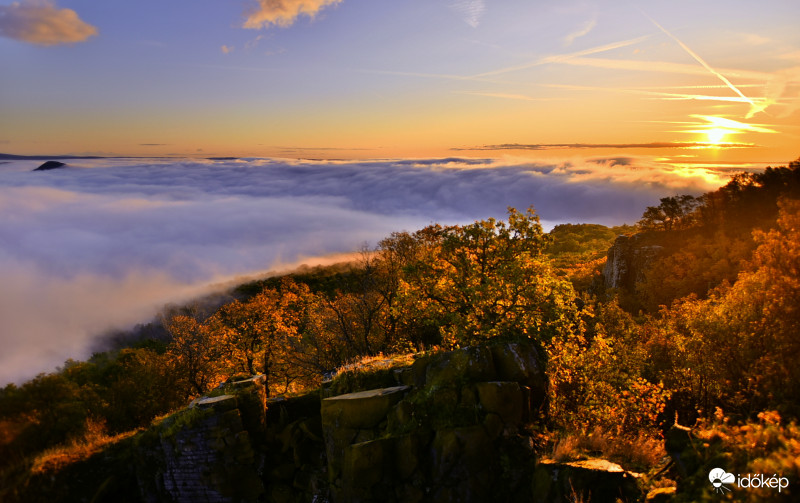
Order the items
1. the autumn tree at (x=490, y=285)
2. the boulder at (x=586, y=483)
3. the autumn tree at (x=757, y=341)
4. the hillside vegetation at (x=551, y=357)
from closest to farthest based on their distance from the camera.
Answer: the boulder at (x=586, y=483) → the hillside vegetation at (x=551, y=357) → the autumn tree at (x=757, y=341) → the autumn tree at (x=490, y=285)

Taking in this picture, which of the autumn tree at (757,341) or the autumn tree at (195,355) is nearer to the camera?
the autumn tree at (757,341)

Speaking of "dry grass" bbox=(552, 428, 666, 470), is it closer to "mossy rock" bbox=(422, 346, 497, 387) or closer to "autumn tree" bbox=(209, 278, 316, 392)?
"mossy rock" bbox=(422, 346, 497, 387)

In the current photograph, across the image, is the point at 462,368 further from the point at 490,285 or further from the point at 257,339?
the point at 257,339

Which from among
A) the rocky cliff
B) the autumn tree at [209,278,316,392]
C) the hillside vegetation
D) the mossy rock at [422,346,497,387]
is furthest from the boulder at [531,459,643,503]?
the autumn tree at [209,278,316,392]

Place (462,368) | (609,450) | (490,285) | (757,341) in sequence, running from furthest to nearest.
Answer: (490,285)
(757,341)
(462,368)
(609,450)

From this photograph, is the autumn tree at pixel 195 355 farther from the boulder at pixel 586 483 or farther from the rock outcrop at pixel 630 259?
the rock outcrop at pixel 630 259

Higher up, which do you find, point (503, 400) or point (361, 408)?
point (503, 400)

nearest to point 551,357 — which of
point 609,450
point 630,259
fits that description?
point 609,450

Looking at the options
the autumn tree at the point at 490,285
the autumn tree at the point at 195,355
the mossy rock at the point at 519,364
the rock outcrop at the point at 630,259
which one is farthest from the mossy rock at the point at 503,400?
the rock outcrop at the point at 630,259

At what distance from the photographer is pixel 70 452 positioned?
1847 centimetres

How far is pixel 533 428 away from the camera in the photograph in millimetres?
13125

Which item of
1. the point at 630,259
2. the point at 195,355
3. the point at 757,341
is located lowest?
the point at 195,355

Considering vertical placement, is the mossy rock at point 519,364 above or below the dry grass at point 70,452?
above

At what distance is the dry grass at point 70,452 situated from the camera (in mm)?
17281
